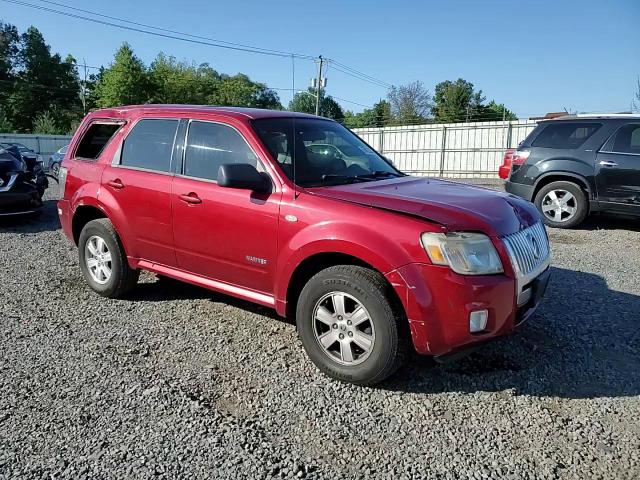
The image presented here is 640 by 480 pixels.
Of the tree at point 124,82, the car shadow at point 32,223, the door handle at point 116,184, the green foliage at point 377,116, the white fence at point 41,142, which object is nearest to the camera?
the door handle at point 116,184

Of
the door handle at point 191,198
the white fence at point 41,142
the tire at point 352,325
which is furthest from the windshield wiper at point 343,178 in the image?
the white fence at point 41,142

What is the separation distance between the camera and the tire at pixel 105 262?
4.86 metres

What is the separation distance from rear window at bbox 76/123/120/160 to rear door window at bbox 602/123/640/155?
7374 mm

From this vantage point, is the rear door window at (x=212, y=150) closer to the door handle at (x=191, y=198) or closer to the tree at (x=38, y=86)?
the door handle at (x=191, y=198)

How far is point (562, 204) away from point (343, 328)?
6632 mm

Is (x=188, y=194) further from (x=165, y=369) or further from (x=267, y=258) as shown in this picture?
(x=165, y=369)

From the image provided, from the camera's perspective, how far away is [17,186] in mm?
8914

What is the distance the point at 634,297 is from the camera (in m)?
5.16

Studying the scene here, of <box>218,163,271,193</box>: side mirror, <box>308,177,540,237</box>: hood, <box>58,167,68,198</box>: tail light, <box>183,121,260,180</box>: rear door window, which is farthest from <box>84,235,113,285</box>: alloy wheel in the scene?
<box>308,177,540,237</box>: hood

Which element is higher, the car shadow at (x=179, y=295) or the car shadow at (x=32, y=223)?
the car shadow at (x=32, y=223)

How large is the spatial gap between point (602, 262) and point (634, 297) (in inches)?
57.4

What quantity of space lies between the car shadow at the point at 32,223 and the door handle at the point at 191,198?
231 inches

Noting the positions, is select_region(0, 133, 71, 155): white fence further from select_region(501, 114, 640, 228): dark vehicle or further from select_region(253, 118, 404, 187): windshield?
select_region(253, 118, 404, 187): windshield

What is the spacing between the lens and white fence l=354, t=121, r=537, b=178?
20062 mm
